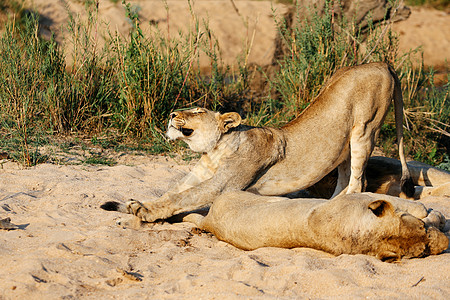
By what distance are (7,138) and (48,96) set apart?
0.73 meters

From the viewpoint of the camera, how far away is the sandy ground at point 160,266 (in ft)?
11.5

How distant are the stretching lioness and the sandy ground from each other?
39 cm

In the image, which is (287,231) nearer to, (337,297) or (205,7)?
(337,297)

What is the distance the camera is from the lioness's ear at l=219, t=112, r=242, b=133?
17.3ft

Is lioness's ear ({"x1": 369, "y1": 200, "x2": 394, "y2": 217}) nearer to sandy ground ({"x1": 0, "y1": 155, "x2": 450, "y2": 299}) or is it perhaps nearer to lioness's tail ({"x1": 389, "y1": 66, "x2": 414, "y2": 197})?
sandy ground ({"x1": 0, "y1": 155, "x2": 450, "y2": 299})

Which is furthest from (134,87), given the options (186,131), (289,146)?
(289,146)

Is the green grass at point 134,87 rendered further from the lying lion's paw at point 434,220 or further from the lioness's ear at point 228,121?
the lying lion's paw at point 434,220

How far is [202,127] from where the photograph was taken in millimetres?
5277

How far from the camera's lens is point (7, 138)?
739 centimetres

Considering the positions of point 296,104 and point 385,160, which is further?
point 296,104

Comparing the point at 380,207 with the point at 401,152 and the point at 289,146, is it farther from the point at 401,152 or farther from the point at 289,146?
the point at 401,152

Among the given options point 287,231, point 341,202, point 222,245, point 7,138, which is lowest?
point 7,138

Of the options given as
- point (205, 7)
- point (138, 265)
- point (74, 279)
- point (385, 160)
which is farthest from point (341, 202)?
point (205, 7)

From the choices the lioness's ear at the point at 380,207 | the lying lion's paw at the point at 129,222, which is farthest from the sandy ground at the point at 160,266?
the lioness's ear at the point at 380,207
